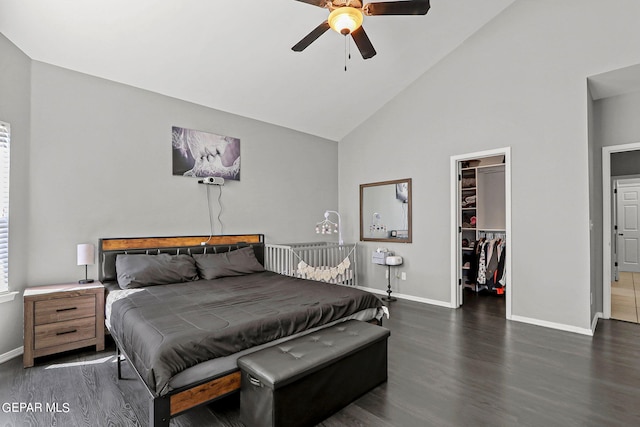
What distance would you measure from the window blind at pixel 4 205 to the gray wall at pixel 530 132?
Result: 4.79 metres

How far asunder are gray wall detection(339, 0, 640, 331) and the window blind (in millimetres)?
4788

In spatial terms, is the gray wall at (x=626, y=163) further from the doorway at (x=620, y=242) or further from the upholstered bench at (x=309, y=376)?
the upholstered bench at (x=309, y=376)

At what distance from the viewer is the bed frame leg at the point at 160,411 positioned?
1.69 metres

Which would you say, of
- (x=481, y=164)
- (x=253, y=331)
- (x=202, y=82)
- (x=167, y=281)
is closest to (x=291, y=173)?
(x=202, y=82)

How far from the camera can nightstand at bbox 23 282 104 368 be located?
112 inches

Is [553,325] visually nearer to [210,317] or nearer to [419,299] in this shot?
[419,299]

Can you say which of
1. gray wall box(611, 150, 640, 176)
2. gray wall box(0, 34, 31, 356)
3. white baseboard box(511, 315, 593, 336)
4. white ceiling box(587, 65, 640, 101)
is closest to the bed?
gray wall box(0, 34, 31, 356)

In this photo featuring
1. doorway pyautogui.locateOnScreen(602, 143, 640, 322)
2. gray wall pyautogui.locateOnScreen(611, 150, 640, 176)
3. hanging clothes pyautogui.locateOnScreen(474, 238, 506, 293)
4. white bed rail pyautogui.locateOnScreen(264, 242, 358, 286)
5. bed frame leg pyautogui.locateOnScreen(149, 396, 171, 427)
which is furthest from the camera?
hanging clothes pyautogui.locateOnScreen(474, 238, 506, 293)

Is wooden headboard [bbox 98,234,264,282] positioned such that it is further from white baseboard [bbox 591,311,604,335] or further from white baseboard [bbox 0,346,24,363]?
white baseboard [bbox 591,311,604,335]

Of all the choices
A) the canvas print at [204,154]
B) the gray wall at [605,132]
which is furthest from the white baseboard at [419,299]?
the canvas print at [204,154]

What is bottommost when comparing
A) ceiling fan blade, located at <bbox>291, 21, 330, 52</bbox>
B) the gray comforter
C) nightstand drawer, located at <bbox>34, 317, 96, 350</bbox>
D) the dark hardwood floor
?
the dark hardwood floor

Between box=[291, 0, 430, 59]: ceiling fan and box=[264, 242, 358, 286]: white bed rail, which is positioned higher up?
box=[291, 0, 430, 59]: ceiling fan

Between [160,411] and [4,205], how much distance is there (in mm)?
2635

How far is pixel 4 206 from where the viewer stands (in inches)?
117
